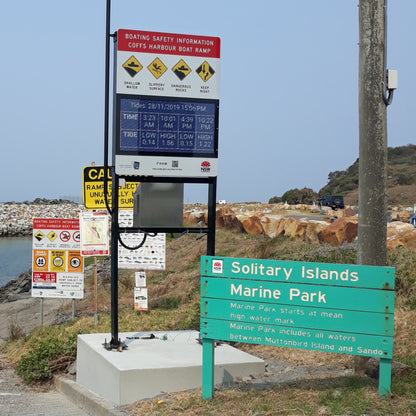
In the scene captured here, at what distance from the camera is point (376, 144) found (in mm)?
7059

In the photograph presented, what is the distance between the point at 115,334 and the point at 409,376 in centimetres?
374

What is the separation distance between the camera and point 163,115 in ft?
28.2

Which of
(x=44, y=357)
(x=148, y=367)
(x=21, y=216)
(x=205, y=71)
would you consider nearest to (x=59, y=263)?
(x=44, y=357)

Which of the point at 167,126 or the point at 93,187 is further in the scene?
the point at 93,187

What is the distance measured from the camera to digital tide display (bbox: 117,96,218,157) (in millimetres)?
8453

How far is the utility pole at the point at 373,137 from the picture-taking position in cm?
702

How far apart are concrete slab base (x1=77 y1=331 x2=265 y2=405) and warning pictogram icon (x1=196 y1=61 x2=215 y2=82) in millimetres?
3507

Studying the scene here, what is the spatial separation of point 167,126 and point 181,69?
2.46 ft

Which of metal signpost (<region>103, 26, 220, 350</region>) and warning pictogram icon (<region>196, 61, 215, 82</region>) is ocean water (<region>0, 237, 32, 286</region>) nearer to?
metal signpost (<region>103, 26, 220, 350</region>)

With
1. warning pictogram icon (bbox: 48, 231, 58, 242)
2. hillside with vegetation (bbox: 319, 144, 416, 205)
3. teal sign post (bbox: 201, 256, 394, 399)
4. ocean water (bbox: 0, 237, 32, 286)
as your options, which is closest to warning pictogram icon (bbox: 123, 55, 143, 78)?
teal sign post (bbox: 201, 256, 394, 399)

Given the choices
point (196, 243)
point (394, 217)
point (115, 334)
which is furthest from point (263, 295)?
point (394, 217)

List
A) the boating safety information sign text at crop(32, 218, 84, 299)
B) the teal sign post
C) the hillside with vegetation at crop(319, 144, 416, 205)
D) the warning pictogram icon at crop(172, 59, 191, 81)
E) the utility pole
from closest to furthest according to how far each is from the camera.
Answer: the teal sign post < the utility pole < the warning pictogram icon at crop(172, 59, 191, 81) < the boating safety information sign text at crop(32, 218, 84, 299) < the hillside with vegetation at crop(319, 144, 416, 205)

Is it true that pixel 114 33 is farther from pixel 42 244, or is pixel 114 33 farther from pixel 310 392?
pixel 42 244

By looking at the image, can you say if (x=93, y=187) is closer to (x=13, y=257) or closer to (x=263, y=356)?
(x=263, y=356)
